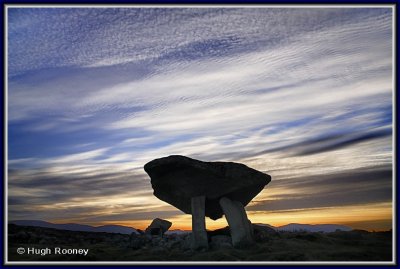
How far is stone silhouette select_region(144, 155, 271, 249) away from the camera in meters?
21.0

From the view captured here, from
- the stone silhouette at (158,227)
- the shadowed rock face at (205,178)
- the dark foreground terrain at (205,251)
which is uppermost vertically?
the shadowed rock face at (205,178)

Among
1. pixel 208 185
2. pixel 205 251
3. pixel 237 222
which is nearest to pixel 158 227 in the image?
pixel 208 185

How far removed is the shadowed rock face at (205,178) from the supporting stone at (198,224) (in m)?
0.36

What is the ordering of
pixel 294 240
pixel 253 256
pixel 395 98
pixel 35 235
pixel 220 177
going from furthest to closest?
pixel 35 235, pixel 294 240, pixel 220 177, pixel 253 256, pixel 395 98

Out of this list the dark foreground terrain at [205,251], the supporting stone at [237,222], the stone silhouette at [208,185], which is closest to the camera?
the dark foreground terrain at [205,251]

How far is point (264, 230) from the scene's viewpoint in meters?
25.7

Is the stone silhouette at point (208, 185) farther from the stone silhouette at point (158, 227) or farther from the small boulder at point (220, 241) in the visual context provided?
the stone silhouette at point (158, 227)

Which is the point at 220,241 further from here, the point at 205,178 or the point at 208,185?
the point at 205,178

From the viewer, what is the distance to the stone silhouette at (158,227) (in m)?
28.9

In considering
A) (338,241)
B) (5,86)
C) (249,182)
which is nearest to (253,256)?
(249,182)

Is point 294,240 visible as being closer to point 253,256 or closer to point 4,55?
point 253,256

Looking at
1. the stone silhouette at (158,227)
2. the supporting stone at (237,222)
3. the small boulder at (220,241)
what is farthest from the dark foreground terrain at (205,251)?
the stone silhouette at (158,227)

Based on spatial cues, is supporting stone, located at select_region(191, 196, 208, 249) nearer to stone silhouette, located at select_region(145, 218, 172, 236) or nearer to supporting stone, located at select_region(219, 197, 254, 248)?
supporting stone, located at select_region(219, 197, 254, 248)

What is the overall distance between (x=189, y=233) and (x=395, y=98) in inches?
412
